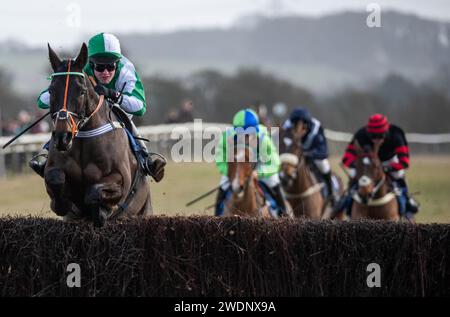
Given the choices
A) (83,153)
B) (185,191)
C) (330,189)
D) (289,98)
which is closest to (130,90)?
(83,153)

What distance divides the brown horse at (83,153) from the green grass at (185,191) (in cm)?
628

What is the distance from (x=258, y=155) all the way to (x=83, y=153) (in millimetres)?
3465

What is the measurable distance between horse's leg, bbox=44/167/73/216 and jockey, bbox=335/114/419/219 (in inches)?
201

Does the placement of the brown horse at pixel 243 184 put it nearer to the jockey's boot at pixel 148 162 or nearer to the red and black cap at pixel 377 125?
the jockey's boot at pixel 148 162

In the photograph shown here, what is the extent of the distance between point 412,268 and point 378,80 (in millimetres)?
46648

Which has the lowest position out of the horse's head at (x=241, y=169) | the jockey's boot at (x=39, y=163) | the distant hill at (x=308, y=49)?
the jockey's boot at (x=39, y=163)

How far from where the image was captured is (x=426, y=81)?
149 feet

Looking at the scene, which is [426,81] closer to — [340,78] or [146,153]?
[340,78]

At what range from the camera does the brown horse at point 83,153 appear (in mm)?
6902

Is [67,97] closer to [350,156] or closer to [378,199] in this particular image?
[378,199]

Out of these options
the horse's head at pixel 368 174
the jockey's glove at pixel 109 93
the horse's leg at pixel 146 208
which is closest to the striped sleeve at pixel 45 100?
the jockey's glove at pixel 109 93

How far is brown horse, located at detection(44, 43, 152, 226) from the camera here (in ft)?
22.6
